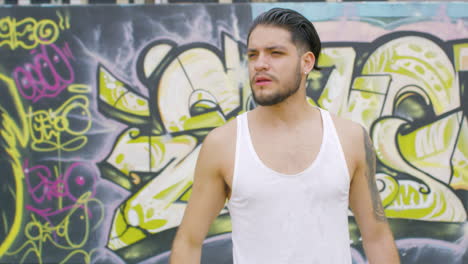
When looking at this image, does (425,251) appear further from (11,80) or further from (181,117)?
(11,80)

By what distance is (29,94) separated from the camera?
5.31 meters

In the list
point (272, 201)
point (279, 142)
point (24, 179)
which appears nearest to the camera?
point (272, 201)

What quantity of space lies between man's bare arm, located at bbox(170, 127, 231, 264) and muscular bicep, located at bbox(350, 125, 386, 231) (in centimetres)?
54

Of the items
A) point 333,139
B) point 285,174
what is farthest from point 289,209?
point 333,139

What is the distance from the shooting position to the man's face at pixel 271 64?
2.16 metres

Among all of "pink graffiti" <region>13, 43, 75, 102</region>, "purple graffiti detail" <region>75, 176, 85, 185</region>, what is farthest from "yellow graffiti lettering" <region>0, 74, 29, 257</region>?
"purple graffiti detail" <region>75, 176, 85, 185</region>

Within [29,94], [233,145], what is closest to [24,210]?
[29,94]

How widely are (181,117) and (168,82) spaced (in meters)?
0.35

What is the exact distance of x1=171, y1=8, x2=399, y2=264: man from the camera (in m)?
2.14

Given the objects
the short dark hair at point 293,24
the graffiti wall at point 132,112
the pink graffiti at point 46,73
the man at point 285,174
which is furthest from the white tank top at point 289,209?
the pink graffiti at point 46,73

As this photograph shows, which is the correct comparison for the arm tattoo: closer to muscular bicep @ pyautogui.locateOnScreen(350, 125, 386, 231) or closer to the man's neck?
muscular bicep @ pyautogui.locateOnScreen(350, 125, 386, 231)

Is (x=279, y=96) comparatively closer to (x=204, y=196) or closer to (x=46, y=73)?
(x=204, y=196)

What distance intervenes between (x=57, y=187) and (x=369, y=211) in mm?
3717

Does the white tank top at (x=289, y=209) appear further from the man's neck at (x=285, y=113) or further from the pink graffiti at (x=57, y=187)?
the pink graffiti at (x=57, y=187)
